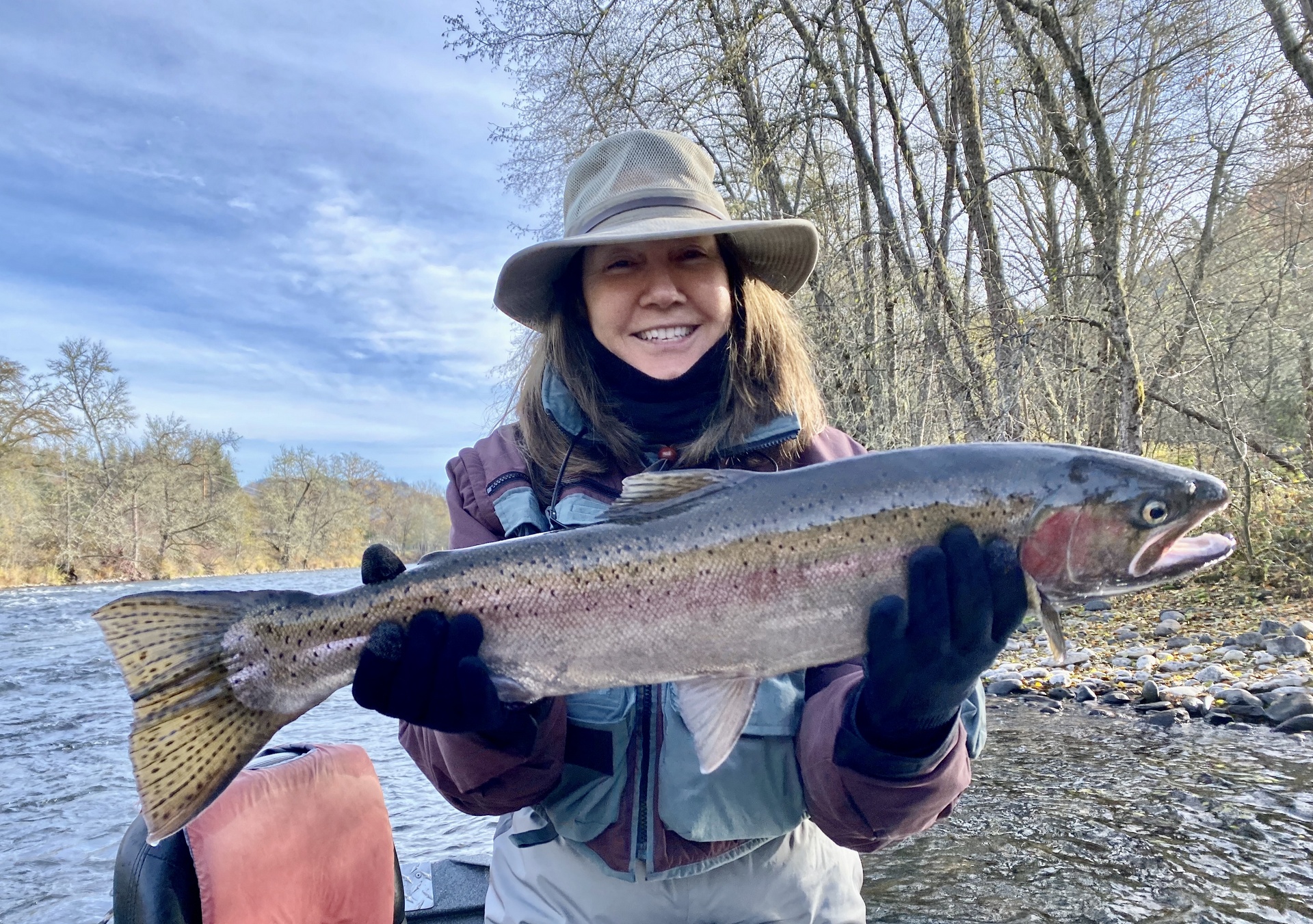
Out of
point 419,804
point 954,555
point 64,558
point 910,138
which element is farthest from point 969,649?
point 64,558

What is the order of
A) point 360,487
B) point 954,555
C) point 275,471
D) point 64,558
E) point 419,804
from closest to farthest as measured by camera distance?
point 954,555 → point 419,804 → point 64,558 → point 275,471 → point 360,487

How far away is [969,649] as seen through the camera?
200 centimetres

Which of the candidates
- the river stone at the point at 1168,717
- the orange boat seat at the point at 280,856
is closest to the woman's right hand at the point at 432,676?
the orange boat seat at the point at 280,856

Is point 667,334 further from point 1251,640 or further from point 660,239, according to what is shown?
point 1251,640

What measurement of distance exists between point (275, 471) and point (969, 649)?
69.8m

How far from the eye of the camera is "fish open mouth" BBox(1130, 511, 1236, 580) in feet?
6.45

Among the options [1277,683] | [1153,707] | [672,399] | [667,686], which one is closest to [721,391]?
[672,399]

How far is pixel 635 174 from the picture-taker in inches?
114

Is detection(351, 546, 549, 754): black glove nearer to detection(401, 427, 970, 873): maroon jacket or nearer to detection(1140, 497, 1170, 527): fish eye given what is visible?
detection(401, 427, 970, 873): maroon jacket

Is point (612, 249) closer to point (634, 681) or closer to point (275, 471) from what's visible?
point (634, 681)

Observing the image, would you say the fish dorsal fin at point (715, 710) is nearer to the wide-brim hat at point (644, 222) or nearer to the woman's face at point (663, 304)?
the woman's face at point (663, 304)

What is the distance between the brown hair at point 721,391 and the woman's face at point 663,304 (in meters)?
0.15

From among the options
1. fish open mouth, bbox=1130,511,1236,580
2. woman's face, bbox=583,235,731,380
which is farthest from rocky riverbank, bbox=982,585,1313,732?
woman's face, bbox=583,235,731,380

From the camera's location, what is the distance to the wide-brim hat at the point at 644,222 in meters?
2.67
